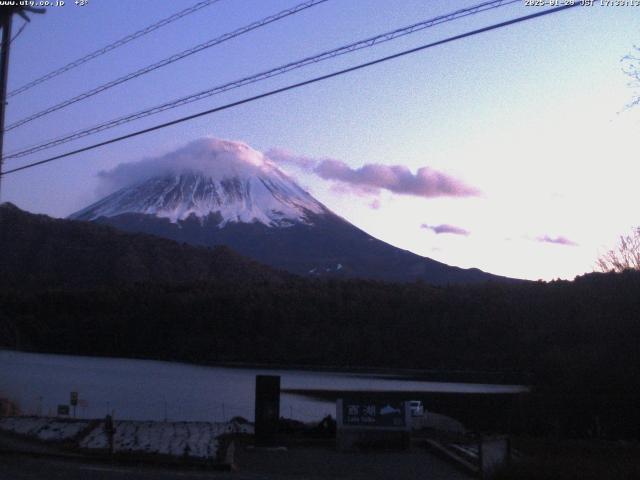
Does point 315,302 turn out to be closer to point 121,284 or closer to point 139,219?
point 121,284

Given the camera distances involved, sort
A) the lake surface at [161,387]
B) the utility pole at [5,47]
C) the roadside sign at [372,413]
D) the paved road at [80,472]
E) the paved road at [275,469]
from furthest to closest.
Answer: the lake surface at [161,387]
the roadside sign at [372,413]
the utility pole at [5,47]
the paved road at [275,469]
the paved road at [80,472]

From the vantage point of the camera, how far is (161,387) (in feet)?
151

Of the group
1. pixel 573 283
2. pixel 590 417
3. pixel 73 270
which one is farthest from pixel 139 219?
pixel 590 417

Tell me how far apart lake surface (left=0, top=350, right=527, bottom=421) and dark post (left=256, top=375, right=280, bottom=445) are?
9.77m

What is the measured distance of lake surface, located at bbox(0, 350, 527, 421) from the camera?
129 feet

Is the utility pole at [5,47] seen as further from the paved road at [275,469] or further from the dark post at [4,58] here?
the paved road at [275,469]

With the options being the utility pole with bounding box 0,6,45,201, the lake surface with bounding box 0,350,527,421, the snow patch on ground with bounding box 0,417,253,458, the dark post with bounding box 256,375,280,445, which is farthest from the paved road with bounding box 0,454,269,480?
the lake surface with bounding box 0,350,527,421

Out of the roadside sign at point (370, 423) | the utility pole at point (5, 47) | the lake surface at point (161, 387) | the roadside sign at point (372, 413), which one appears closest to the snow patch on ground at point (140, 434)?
the roadside sign at point (370, 423)

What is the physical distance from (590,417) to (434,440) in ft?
45.6

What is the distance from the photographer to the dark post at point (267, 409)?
22.5 metres

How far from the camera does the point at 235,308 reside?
70.9 metres

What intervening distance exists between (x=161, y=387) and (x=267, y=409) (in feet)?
81.8

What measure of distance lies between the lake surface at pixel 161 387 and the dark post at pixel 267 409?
9770 millimetres

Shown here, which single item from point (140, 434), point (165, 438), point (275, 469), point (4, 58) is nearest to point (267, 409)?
point (275, 469)
